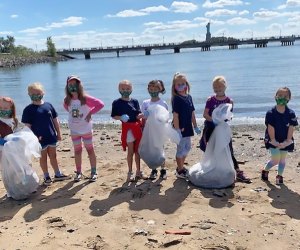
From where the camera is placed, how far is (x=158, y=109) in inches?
247

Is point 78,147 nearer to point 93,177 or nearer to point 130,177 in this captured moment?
point 93,177

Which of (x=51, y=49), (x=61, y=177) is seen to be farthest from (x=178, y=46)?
(x=61, y=177)

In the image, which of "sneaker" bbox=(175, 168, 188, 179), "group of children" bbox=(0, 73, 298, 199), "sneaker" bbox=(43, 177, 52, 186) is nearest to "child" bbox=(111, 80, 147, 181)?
"group of children" bbox=(0, 73, 298, 199)

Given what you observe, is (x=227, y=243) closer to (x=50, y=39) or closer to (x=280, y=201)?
(x=280, y=201)

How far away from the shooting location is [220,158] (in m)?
6.01

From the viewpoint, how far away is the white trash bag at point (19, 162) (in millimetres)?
5797

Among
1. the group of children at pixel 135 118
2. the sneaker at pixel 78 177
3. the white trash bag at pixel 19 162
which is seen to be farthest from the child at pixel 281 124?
the white trash bag at pixel 19 162

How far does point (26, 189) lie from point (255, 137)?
19.8 feet

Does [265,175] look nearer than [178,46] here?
Yes

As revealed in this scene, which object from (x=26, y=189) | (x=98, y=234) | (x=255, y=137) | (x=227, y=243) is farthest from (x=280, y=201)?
(x=255, y=137)

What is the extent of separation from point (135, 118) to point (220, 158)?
4.59ft


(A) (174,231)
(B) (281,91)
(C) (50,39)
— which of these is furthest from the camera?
(C) (50,39)

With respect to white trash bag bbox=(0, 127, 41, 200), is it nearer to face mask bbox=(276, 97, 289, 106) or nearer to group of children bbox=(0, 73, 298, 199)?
group of children bbox=(0, 73, 298, 199)

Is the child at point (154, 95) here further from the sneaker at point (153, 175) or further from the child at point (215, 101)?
the child at point (215, 101)
